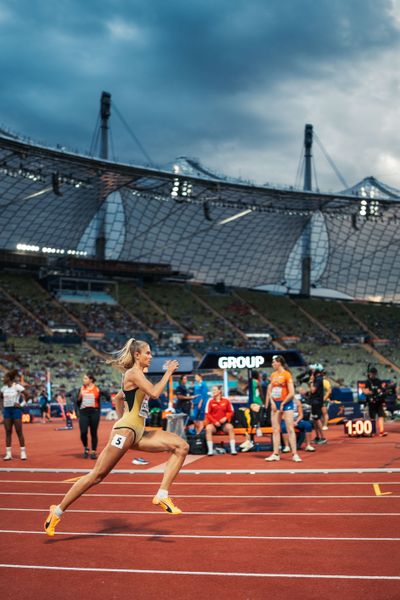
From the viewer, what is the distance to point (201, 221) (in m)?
67.4

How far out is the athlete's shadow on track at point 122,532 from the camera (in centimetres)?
667

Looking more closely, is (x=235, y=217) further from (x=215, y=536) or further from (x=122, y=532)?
(x=215, y=536)

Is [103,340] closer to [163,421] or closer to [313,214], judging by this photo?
[313,214]

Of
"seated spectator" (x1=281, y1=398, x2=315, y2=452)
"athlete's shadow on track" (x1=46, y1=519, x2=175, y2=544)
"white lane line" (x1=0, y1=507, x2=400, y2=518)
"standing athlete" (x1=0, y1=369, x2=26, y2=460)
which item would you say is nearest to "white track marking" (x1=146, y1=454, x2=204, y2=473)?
"seated spectator" (x1=281, y1=398, x2=315, y2=452)

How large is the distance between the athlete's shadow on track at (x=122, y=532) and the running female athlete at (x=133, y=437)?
0.18 m

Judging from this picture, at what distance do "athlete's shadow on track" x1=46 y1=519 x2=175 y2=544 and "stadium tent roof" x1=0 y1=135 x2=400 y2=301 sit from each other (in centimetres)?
4013

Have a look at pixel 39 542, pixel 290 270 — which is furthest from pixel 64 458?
pixel 290 270

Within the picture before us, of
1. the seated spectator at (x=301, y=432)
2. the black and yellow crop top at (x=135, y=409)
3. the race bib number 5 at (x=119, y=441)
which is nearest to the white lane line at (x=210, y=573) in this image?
the race bib number 5 at (x=119, y=441)

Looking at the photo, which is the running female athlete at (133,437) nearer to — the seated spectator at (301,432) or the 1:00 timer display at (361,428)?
the seated spectator at (301,432)

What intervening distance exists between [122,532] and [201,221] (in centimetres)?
6116

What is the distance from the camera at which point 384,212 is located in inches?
2709

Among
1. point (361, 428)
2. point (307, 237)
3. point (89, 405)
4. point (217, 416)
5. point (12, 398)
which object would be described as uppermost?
point (307, 237)

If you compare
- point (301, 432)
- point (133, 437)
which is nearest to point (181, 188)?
point (301, 432)

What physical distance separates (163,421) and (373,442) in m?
5.03
